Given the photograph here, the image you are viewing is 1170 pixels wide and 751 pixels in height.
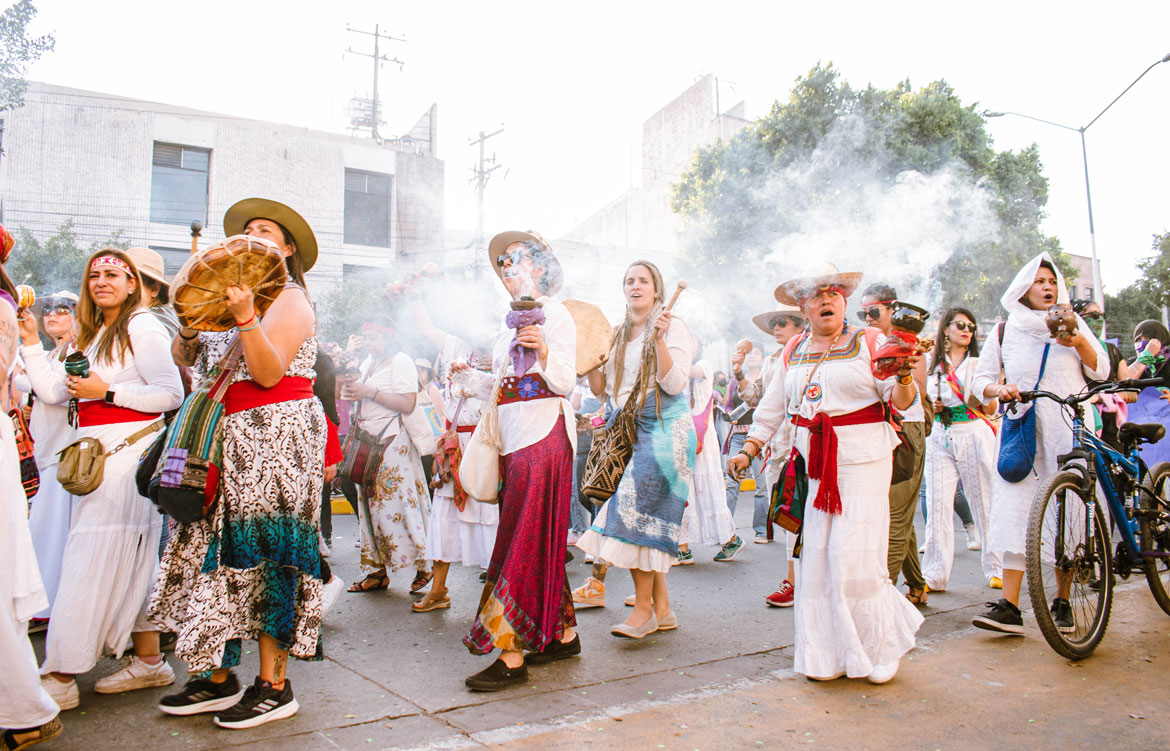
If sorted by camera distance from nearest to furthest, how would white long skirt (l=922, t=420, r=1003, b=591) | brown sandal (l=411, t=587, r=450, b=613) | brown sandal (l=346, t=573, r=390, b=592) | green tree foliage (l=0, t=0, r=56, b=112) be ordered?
1. brown sandal (l=411, t=587, r=450, b=613)
2. brown sandal (l=346, t=573, r=390, b=592)
3. white long skirt (l=922, t=420, r=1003, b=591)
4. green tree foliage (l=0, t=0, r=56, b=112)

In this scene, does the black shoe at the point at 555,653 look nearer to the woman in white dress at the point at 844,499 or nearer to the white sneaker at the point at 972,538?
the woman in white dress at the point at 844,499

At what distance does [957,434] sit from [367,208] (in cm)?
2219

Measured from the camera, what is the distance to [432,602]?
16.8 feet

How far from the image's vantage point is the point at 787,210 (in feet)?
72.9

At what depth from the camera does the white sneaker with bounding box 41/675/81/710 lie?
10.7 ft

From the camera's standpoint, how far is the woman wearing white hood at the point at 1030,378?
4.53m

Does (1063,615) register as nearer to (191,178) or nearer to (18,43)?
(18,43)

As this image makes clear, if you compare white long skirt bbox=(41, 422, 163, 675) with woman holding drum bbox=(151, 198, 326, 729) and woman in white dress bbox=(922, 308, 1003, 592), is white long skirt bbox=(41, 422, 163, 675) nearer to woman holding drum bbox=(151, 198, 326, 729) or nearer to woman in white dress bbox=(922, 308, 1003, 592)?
woman holding drum bbox=(151, 198, 326, 729)

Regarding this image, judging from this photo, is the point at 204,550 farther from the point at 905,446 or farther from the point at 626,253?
the point at 626,253

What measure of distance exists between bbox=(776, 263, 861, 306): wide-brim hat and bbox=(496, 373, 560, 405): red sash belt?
4.37 feet

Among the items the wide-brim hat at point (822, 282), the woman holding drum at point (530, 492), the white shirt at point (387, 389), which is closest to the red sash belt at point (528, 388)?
the woman holding drum at point (530, 492)

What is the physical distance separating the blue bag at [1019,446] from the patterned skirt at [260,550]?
3.71m

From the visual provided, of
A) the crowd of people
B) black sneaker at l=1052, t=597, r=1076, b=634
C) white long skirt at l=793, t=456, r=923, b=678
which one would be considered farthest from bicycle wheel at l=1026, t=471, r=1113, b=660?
white long skirt at l=793, t=456, r=923, b=678

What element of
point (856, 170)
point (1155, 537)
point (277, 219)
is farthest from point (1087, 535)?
point (856, 170)
